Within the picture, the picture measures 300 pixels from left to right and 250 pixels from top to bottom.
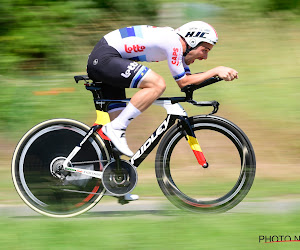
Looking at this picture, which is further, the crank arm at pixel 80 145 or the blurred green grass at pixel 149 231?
the crank arm at pixel 80 145

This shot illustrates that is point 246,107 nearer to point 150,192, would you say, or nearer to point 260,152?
point 260,152

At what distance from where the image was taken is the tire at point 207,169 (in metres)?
5.11

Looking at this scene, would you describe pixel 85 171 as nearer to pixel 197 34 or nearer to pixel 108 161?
pixel 108 161

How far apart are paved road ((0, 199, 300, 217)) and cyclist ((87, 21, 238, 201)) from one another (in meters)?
0.53

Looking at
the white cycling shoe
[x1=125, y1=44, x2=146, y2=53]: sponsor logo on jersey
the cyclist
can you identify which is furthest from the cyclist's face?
the white cycling shoe

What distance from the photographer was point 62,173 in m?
5.18

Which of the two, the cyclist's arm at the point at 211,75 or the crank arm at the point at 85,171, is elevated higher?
the cyclist's arm at the point at 211,75

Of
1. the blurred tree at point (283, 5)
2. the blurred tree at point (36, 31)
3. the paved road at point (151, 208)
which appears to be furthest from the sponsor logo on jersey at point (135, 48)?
the blurred tree at point (283, 5)

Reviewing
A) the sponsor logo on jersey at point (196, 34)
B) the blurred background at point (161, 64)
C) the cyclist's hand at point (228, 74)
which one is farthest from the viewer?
the blurred background at point (161, 64)

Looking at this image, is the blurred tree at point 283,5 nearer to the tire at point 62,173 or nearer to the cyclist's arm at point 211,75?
the cyclist's arm at point 211,75

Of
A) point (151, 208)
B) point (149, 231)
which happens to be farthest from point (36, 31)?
point (149, 231)

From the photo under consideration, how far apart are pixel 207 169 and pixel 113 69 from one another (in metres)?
1.20

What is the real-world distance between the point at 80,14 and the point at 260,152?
3.28 meters

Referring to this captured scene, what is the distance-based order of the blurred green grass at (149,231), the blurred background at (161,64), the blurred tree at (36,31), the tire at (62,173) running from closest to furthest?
the blurred green grass at (149,231) → the tire at (62,173) → the blurred background at (161,64) → the blurred tree at (36,31)
